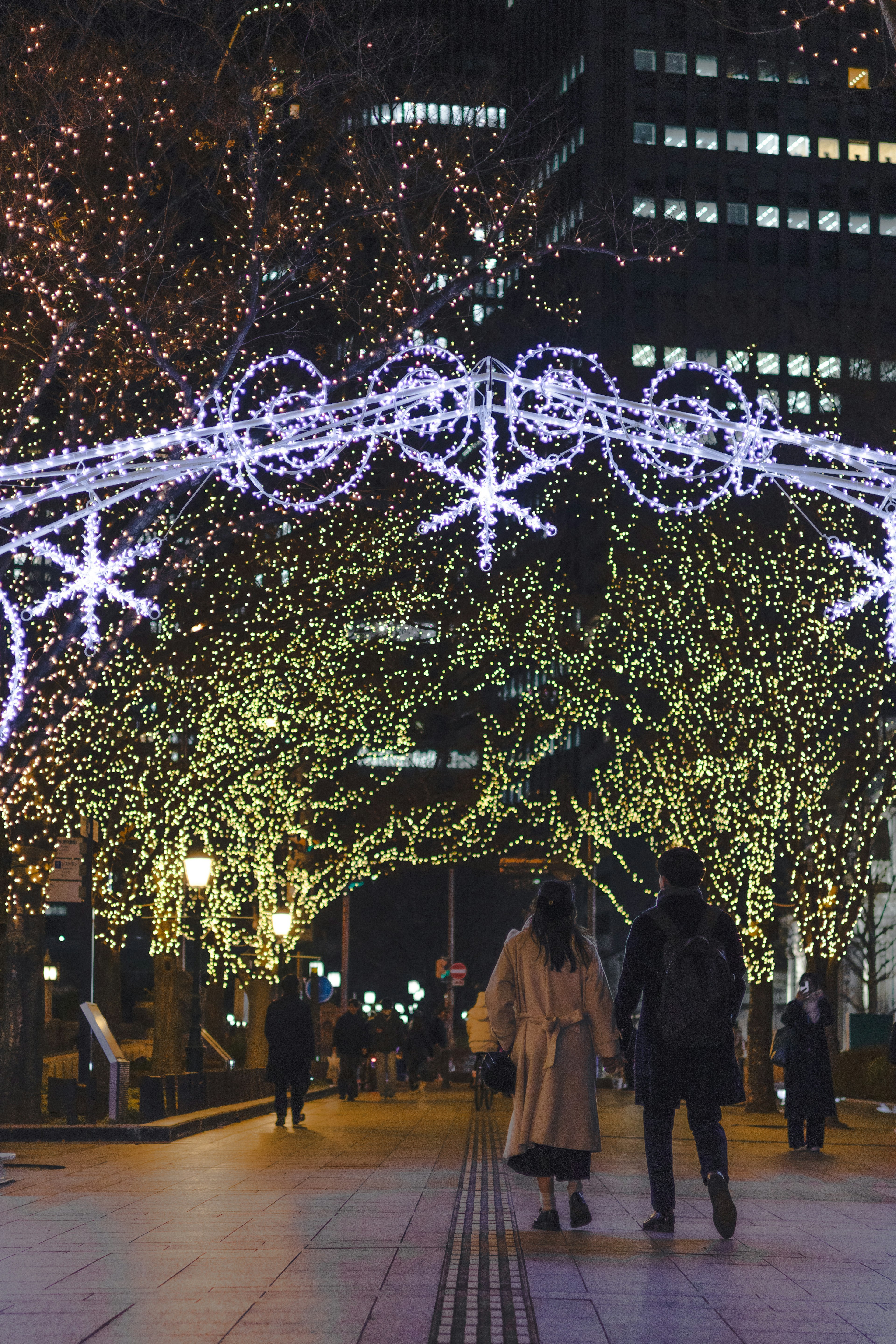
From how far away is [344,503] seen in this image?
20.4m

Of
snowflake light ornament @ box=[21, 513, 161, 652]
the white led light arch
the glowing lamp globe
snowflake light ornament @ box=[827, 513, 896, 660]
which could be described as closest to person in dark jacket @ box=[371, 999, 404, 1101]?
the glowing lamp globe

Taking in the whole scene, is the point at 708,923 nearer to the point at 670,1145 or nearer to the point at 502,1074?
the point at 670,1145

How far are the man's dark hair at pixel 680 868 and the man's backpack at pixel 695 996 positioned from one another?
1.09ft

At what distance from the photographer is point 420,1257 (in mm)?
7641

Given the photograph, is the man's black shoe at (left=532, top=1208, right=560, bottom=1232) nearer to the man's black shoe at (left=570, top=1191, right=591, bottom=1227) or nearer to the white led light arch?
the man's black shoe at (left=570, top=1191, right=591, bottom=1227)

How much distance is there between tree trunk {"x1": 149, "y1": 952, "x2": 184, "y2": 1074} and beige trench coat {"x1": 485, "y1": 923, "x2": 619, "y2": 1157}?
19.2 meters

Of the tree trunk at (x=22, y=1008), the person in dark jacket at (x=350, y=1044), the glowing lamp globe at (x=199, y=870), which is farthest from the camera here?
the person in dark jacket at (x=350, y=1044)

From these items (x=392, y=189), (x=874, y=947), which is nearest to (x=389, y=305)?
(x=392, y=189)

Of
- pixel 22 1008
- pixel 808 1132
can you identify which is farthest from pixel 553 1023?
pixel 22 1008

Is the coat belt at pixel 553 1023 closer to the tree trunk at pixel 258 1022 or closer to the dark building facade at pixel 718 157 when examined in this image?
the tree trunk at pixel 258 1022

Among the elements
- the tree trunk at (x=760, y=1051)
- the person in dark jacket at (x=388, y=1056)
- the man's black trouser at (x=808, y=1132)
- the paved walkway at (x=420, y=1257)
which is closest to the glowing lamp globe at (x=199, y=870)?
the paved walkway at (x=420, y=1257)

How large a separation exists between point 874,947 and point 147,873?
19001 millimetres

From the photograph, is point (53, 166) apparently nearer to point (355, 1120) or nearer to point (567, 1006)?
point (567, 1006)

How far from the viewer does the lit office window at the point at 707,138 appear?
10150 cm
